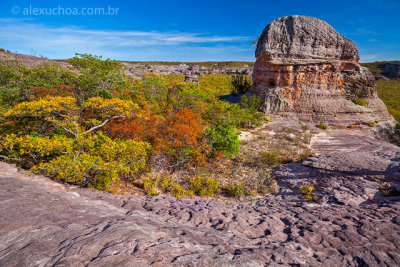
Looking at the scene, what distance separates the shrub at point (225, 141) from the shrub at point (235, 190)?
1.88 metres

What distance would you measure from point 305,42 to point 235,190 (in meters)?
17.6

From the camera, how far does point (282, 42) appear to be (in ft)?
61.2

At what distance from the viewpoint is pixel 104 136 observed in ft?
26.2

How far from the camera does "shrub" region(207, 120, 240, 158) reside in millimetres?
10117

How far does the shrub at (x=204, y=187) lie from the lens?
818cm

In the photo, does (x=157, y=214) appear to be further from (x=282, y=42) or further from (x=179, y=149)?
(x=282, y=42)

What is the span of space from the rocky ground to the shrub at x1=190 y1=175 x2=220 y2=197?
2398mm

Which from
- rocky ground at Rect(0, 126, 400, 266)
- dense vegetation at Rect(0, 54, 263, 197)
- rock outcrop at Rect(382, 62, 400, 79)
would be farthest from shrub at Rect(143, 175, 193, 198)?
rock outcrop at Rect(382, 62, 400, 79)

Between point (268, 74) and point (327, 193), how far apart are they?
15418 millimetres

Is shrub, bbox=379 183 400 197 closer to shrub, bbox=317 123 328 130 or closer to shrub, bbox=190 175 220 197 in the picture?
shrub, bbox=190 175 220 197

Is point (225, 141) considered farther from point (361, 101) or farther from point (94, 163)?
point (361, 101)

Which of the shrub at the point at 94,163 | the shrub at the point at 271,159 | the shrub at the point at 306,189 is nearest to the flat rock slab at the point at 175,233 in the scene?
the shrub at the point at 94,163

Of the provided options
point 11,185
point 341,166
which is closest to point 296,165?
point 341,166

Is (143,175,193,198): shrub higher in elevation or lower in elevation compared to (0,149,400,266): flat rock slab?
lower
